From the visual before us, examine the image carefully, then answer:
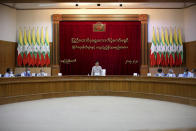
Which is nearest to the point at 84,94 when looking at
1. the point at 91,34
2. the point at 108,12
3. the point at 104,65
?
the point at 104,65

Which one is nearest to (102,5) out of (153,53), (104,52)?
(104,52)

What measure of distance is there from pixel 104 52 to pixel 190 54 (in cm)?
450

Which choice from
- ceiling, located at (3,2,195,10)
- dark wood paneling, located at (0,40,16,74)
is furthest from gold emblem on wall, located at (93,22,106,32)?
dark wood paneling, located at (0,40,16,74)

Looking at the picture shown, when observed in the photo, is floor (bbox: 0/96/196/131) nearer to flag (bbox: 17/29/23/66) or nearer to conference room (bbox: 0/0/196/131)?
conference room (bbox: 0/0/196/131)

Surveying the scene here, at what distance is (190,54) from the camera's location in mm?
11586

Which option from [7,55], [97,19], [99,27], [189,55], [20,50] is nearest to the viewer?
[7,55]

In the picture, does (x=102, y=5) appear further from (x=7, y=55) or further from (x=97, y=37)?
(x=7, y=55)

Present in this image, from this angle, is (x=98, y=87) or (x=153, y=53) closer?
(x=98, y=87)

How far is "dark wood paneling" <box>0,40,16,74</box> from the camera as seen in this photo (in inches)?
441

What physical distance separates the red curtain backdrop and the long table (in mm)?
2597

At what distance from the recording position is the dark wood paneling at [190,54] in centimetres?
1127

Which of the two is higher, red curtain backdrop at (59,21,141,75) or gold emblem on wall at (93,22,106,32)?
gold emblem on wall at (93,22,106,32)

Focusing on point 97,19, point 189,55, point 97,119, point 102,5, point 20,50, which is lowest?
point 97,119

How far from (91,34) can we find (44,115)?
7.34m
